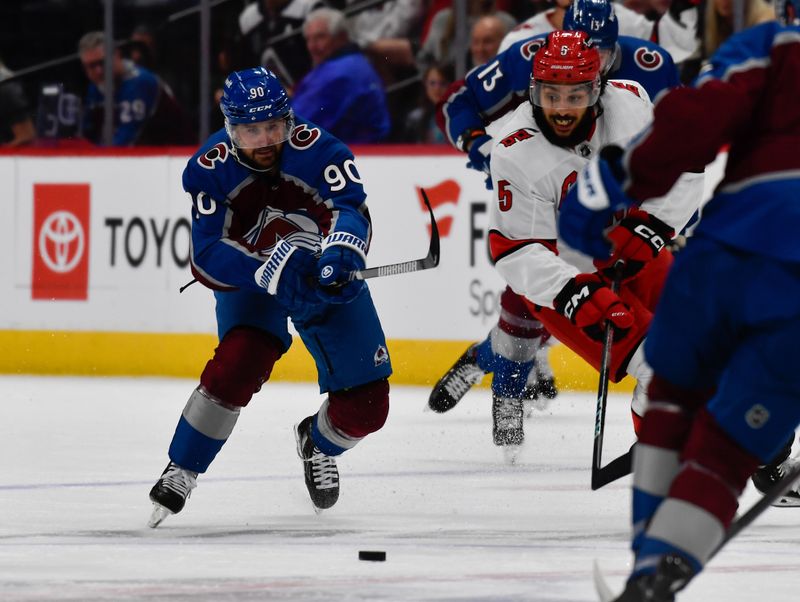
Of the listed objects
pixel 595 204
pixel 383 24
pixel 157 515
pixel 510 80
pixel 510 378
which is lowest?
pixel 510 378

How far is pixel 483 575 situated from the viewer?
11.0 ft

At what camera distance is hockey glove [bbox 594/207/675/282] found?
4590 mm

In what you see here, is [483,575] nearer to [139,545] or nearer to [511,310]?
[139,545]

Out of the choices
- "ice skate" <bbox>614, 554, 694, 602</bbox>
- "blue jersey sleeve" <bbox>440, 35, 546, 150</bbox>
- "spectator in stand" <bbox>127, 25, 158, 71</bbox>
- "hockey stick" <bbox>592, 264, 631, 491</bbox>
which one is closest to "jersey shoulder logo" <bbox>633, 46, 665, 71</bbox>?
"blue jersey sleeve" <bbox>440, 35, 546, 150</bbox>

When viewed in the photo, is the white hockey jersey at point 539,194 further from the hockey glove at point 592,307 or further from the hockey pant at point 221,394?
the hockey pant at point 221,394

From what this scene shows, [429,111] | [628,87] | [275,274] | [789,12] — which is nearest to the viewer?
[789,12]

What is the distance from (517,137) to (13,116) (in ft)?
14.1

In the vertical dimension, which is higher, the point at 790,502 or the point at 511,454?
the point at 790,502

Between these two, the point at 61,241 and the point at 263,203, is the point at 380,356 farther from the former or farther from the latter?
the point at 61,241

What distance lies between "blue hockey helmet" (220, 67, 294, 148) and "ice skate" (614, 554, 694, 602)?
1.92 metres

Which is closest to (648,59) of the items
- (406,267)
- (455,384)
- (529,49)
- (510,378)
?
(529,49)

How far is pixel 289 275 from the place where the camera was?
411cm

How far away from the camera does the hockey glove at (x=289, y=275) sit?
13.5ft

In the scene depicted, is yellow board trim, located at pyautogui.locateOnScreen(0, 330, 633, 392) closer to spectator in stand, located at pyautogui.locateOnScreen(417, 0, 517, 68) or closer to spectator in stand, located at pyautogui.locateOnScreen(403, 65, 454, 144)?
spectator in stand, located at pyautogui.locateOnScreen(403, 65, 454, 144)
